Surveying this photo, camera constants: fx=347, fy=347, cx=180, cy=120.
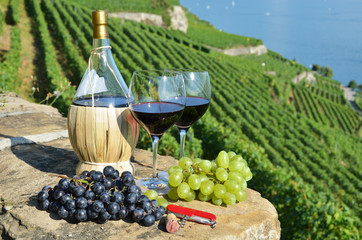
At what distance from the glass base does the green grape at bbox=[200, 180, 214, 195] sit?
22 centimetres

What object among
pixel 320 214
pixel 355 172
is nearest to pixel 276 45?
pixel 355 172

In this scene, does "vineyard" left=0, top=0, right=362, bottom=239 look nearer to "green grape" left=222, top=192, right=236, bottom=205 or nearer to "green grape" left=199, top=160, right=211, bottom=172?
"green grape" left=199, top=160, right=211, bottom=172

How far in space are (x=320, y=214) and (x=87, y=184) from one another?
5.35 m

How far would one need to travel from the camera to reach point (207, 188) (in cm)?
165

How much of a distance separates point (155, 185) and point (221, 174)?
351 millimetres

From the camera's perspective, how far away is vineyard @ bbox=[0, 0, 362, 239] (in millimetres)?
A: 6320

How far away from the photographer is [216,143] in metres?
9.62

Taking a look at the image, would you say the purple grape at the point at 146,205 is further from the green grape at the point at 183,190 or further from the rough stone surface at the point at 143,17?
the rough stone surface at the point at 143,17

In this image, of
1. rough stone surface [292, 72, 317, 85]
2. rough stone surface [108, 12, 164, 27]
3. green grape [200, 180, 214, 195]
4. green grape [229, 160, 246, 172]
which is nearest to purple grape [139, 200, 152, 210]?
green grape [200, 180, 214, 195]

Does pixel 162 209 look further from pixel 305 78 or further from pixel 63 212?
pixel 305 78

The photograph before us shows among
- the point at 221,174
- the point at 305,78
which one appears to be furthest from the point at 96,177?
the point at 305,78

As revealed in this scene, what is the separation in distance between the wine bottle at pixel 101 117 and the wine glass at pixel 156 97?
14 centimetres

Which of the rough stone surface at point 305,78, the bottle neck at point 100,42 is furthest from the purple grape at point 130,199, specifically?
the rough stone surface at point 305,78

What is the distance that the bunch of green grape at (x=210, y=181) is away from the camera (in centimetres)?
165
